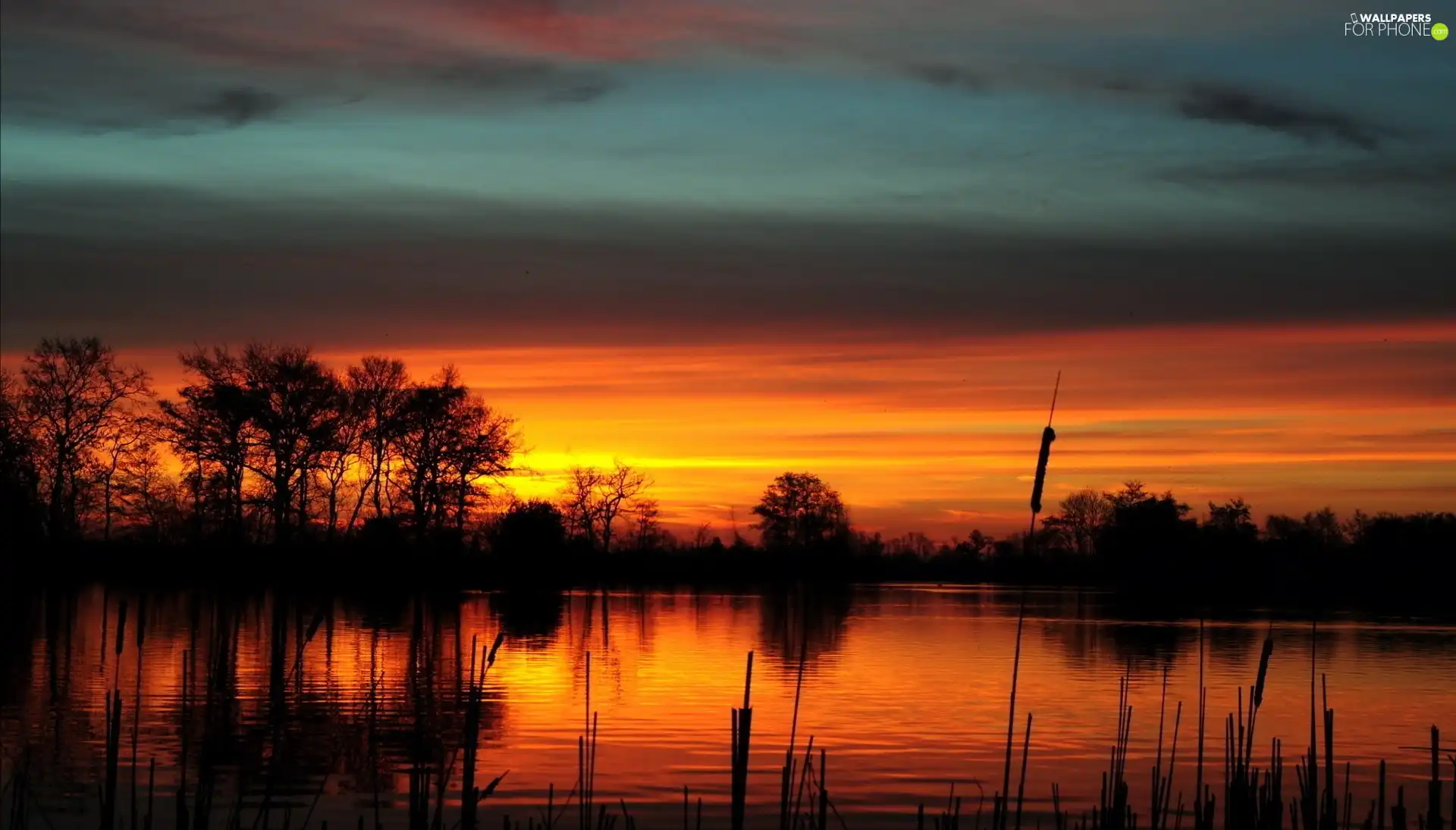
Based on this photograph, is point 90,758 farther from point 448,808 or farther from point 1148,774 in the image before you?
point 1148,774

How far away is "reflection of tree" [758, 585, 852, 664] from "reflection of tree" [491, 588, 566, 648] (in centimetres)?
598

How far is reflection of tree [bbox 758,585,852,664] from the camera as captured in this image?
36875 millimetres

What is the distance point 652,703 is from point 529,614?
26841 mm

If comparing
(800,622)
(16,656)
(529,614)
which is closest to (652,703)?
(16,656)

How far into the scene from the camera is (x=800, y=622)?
48875 mm

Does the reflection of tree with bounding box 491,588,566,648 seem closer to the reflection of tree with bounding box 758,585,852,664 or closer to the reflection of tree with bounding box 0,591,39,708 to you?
the reflection of tree with bounding box 758,585,852,664

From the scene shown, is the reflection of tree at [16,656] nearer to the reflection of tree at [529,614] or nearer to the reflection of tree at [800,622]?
the reflection of tree at [800,622]

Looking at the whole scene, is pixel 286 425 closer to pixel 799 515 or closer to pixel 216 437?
pixel 216 437

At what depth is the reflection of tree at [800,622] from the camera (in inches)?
1452

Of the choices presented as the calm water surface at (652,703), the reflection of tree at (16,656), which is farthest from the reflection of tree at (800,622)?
the reflection of tree at (16,656)

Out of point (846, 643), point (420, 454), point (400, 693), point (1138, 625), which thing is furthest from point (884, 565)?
point (400, 693)

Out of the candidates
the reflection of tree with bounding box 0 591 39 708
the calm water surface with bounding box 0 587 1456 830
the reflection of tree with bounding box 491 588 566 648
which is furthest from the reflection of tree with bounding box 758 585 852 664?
the reflection of tree with bounding box 0 591 39 708

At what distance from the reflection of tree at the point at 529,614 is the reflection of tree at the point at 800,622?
5.98m

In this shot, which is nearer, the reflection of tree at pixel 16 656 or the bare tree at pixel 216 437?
the reflection of tree at pixel 16 656
